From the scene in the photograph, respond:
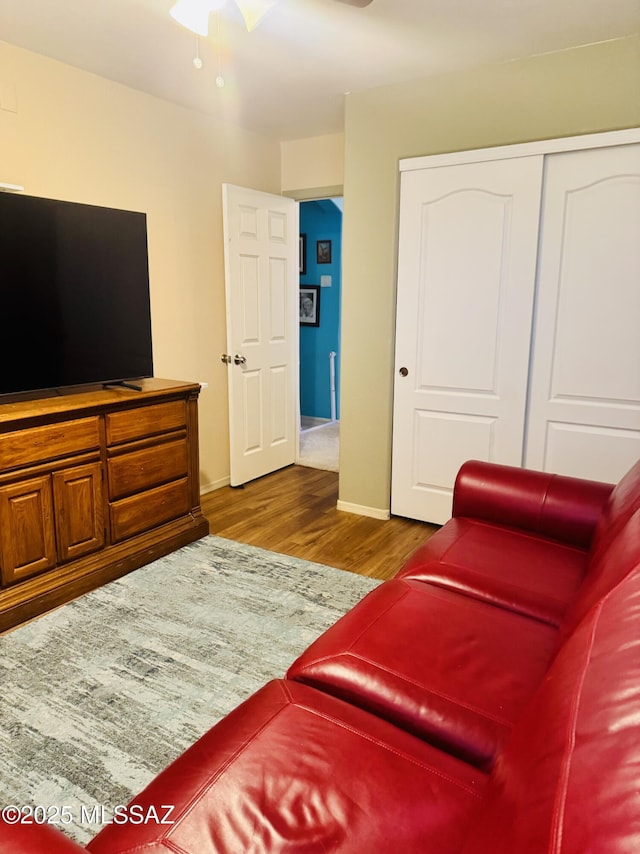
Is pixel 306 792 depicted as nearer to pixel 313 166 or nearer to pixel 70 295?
pixel 70 295

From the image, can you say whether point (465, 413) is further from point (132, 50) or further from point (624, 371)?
point (132, 50)

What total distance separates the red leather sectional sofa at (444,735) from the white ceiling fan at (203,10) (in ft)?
6.39

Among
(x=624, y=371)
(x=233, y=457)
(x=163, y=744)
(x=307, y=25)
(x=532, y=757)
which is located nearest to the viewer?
(x=532, y=757)

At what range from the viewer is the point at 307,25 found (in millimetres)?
2426

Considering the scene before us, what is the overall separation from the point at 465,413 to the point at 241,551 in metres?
1.49

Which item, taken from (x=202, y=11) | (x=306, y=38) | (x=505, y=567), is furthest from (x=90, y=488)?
(x=306, y=38)

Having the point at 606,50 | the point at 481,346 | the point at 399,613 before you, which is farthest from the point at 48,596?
the point at 606,50

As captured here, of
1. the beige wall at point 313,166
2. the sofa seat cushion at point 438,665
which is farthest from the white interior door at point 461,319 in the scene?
the sofa seat cushion at point 438,665

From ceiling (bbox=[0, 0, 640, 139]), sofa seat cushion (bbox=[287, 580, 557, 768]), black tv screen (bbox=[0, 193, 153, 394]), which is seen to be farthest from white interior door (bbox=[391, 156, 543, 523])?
sofa seat cushion (bbox=[287, 580, 557, 768])

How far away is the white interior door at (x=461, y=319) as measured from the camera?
2980 millimetres

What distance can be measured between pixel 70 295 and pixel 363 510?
2.14 metres

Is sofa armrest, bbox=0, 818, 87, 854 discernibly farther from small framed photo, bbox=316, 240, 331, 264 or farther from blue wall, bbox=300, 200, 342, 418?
small framed photo, bbox=316, 240, 331, 264

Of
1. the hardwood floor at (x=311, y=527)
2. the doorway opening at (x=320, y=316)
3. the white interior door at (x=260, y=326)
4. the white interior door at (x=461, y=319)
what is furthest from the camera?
the doorway opening at (x=320, y=316)

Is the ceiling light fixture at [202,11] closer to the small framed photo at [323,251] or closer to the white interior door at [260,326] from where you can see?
the white interior door at [260,326]
